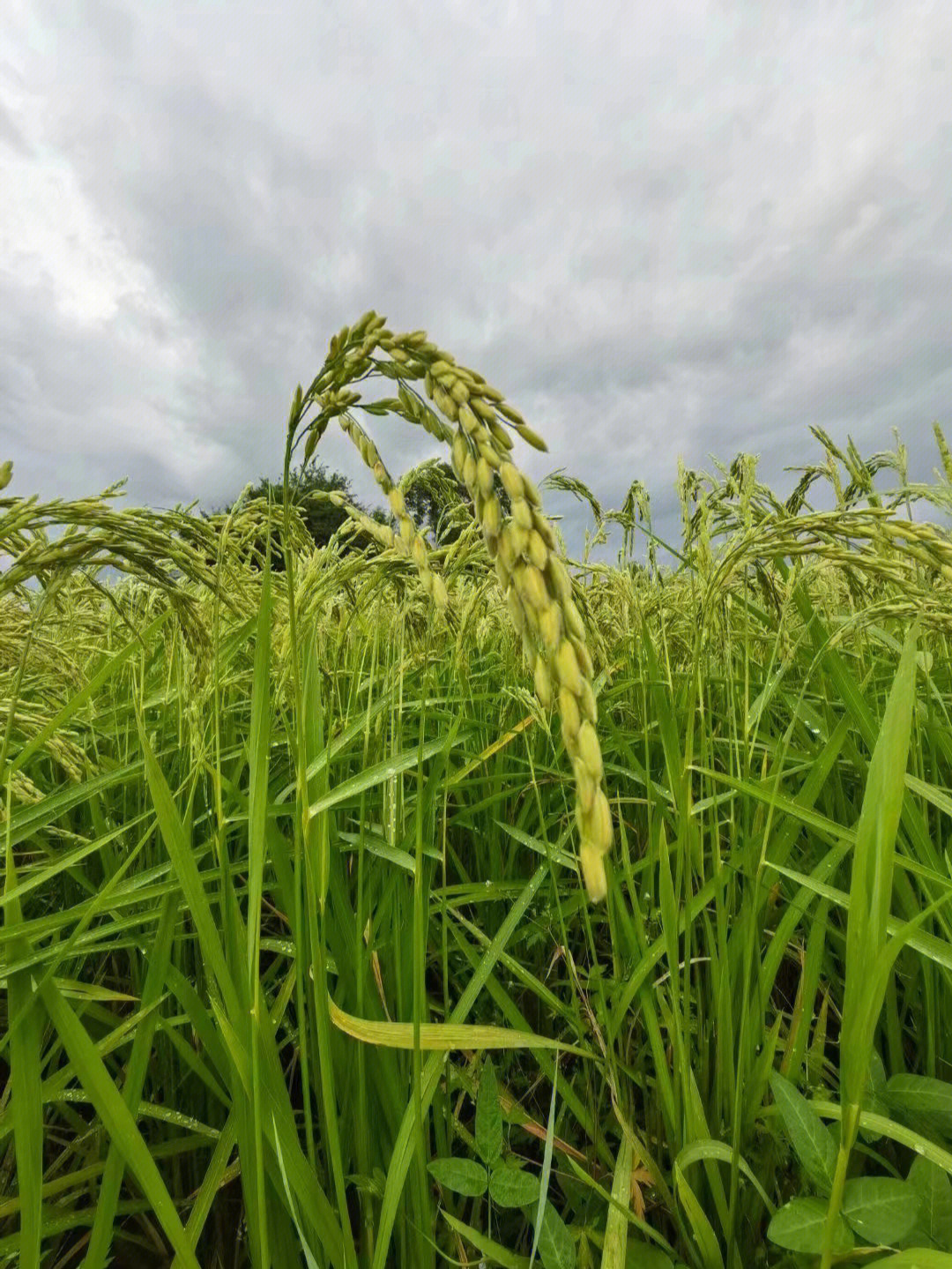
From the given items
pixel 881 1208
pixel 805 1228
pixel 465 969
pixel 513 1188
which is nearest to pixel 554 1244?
pixel 513 1188

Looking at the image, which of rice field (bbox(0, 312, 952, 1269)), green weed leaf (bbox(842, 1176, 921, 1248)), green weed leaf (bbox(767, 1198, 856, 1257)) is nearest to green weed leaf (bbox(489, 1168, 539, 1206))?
rice field (bbox(0, 312, 952, 1269))

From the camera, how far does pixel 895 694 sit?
141 cm

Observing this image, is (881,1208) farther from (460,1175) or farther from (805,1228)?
(460,1175)

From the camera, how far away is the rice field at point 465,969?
1.17 metres

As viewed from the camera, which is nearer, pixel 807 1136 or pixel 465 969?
pixel 807 1136

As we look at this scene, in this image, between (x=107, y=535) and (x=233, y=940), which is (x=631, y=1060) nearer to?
(x=233, y=940)

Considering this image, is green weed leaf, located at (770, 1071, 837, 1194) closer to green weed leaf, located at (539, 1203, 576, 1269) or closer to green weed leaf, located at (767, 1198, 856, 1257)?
green weed leaf, located at (767, 1198, 856, 1257)

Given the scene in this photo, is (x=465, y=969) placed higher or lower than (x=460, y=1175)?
higher

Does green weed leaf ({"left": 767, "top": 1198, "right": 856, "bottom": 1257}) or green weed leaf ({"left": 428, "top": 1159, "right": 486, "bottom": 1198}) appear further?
green weed leaf ({"left": 428, "top": 1159, "right": 486, "bottom": 1198})

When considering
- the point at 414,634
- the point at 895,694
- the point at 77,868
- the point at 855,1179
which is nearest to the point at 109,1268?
the point at 77,868

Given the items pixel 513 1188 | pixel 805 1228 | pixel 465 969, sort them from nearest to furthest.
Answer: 1. pixel 805 1228
2. pixel 513 1188
3. pixel 465 969

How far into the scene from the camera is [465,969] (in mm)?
2068

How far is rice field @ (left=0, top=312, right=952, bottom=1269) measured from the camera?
1165 mm

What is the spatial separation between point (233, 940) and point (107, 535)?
0.89 meters
